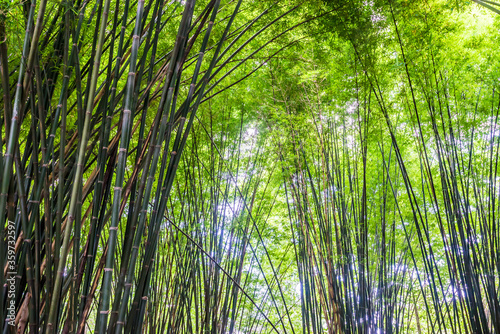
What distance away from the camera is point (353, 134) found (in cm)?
475

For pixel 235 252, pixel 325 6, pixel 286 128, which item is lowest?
pixel 235 252

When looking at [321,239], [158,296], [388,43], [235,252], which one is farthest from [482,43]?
[158,296]

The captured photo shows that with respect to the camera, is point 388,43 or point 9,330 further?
point 388,43

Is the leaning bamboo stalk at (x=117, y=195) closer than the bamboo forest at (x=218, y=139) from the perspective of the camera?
A: Yes

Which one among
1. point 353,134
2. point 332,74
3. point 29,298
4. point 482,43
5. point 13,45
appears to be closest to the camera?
point 29,298

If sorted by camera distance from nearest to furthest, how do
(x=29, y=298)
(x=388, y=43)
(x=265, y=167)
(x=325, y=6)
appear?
(x=29, y=298), (x=325, y=6), (x=388, y=43), (x=265, y=167)

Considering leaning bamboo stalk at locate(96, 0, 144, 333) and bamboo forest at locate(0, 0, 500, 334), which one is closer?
leaning bamboo stalk at locate(96, 0, 144, 333)

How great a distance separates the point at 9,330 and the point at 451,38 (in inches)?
161

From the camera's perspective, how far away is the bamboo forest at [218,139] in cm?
161

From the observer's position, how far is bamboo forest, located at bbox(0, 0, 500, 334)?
1.61 m

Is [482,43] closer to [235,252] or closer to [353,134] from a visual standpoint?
[353,134]

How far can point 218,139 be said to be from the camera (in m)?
4.93

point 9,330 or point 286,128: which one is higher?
point 286,128

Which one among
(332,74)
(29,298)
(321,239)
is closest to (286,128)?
(332,74)
